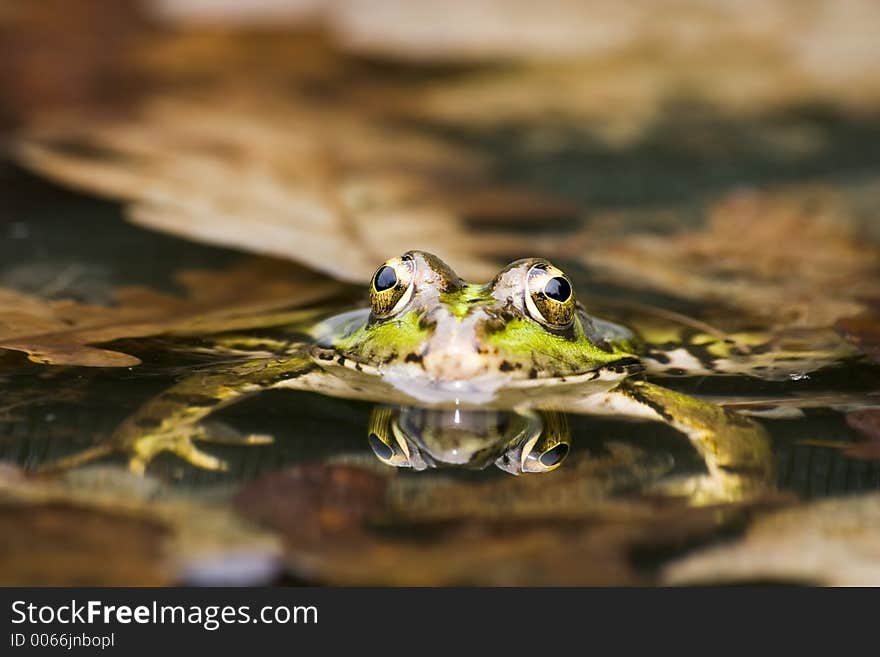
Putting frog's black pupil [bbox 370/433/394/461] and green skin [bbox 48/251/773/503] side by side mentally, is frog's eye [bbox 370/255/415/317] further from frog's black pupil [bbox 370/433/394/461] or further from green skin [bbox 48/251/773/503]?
frog's black pupil [bbox 370/433/394/461]

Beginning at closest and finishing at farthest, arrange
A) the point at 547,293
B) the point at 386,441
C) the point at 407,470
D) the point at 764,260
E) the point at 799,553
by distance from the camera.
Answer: the point at 799,553
the point at 407,470
the point at 386,441
the point at 547,293
the point at 764,260

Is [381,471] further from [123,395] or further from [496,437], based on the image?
[123,395]

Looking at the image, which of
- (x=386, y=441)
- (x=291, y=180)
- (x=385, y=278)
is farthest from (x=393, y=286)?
(x=291, y=180)

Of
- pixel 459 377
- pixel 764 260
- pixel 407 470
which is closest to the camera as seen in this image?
pixel 407 470

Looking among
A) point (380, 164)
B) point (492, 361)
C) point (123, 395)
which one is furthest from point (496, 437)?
point (380, 164)

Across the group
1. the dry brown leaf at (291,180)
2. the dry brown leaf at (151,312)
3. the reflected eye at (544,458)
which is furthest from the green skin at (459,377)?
the dry brown leaf at (291,180)

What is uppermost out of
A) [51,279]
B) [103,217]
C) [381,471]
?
[103,217]

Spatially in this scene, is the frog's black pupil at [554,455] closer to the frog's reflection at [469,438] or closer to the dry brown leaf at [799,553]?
the frog's reflection at [469,438]

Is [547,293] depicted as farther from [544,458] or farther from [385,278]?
[544,458]
